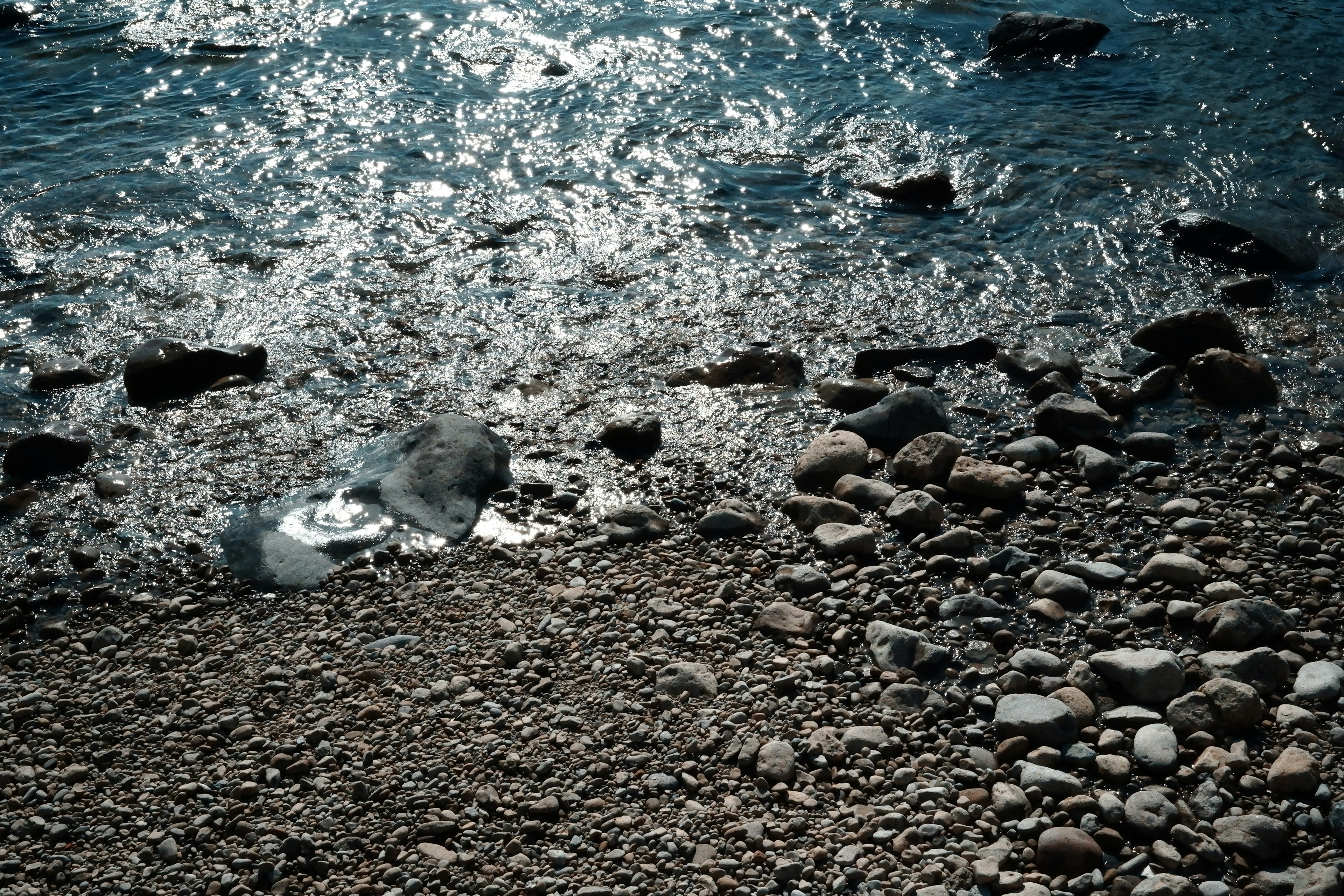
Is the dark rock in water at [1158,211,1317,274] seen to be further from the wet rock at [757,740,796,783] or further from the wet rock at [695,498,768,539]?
the wet rock at [757,740,796,783]

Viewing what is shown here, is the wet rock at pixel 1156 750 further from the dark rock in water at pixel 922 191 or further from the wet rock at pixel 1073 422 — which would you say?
the dark rock in water at pixel 922 191

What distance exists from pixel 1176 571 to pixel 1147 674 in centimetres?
95

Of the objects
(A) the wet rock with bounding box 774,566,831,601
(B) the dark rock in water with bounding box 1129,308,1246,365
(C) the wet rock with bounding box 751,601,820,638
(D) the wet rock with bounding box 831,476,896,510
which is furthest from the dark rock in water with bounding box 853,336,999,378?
(C) the wet rock with bounding box 751,601,820,638

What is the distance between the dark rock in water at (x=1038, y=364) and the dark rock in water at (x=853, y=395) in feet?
3.24

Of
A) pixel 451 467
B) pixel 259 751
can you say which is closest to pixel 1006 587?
pixel 451 467

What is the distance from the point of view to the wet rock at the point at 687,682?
5547mm

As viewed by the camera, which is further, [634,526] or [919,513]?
[634,526]

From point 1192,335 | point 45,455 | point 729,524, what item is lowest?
point 45,455

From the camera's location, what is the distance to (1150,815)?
4719mm

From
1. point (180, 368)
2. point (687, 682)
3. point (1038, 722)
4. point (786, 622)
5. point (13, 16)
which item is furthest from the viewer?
point (13, 16)

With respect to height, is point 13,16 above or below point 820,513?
above

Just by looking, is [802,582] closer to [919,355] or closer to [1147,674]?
[1147,674]

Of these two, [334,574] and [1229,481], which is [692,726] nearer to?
[334,574]

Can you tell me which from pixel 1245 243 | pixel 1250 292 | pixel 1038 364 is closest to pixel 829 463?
pixel 1038 364
